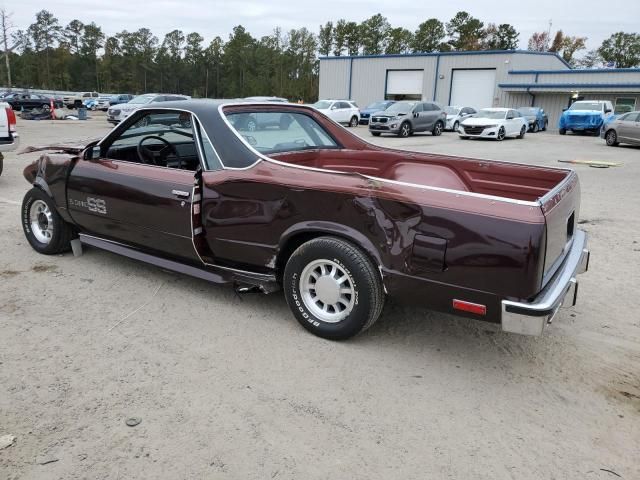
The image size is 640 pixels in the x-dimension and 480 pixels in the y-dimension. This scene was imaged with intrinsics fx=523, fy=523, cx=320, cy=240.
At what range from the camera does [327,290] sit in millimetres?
3551

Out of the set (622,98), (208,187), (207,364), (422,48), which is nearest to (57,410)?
(207,364)

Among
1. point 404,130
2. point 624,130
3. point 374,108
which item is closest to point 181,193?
point 624,130

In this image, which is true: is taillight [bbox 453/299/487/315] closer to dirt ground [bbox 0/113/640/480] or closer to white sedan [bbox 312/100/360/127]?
dirt ground [bbox 0/113/640/480]

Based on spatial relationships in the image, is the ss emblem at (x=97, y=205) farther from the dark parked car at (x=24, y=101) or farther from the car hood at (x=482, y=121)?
the dark parked car at (x=24, y=101)

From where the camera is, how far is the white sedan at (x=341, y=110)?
2989 centimetres

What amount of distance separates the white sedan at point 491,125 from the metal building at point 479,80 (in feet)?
54.1

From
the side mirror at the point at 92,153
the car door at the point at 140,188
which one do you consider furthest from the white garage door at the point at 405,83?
the side mirror at the point at 92,153

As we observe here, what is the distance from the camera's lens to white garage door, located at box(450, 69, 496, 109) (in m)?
40.8

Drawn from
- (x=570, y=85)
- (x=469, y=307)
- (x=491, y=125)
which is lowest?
(x=469, y=307)

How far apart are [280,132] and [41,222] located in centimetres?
277

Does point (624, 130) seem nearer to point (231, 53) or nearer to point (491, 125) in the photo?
point (491, 125)

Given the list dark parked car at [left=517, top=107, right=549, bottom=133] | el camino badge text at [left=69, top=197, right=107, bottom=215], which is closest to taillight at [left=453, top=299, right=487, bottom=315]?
el camino badge text at [left=69, top=197, right=107, bottom=215]

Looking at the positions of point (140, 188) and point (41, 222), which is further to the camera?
point (41, 222)

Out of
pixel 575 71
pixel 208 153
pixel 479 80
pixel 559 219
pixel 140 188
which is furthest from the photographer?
pixel 479 80
